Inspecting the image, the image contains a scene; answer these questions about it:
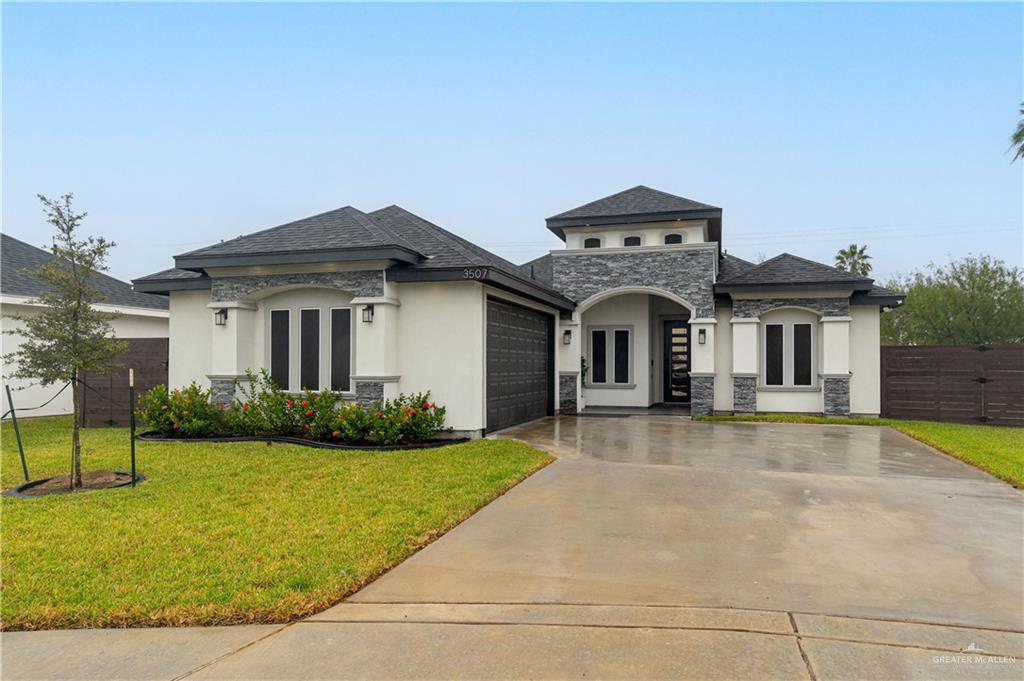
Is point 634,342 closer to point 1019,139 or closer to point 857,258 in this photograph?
point 1019,139

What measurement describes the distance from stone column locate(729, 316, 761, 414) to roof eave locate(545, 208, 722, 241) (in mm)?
2765

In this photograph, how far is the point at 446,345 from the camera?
1096 centimetres

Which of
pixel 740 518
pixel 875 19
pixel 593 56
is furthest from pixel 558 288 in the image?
pixel 740 518

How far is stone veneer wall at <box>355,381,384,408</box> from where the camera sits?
1091 centimetres

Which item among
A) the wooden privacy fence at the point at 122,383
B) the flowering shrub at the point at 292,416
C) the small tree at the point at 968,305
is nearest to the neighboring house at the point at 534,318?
the flowering shrub at the point at 292,416

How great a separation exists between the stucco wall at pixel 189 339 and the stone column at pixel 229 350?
40.1 inches

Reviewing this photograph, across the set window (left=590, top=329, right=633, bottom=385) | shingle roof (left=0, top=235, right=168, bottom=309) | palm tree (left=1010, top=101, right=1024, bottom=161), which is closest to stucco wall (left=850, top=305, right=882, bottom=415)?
palm tree (left=1010, top=101, right=1024, bottom=161)

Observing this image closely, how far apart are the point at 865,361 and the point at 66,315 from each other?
16.2 metres

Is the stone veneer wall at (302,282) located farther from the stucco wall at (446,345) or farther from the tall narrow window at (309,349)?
the tall narrow window at (309,349)

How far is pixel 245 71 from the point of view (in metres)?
15.8

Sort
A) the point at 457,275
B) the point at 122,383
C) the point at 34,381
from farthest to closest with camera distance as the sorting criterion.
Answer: the point at 34,381 < the point at 122,383 < the point at 457,275

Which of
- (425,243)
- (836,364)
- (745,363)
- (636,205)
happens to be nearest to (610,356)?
(745,363)

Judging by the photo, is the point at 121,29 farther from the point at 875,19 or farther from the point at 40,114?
the point at 875,19

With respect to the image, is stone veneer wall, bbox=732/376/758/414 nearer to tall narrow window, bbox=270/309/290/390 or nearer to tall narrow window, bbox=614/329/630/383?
tall narrow window, bbox=614/329/630/383
